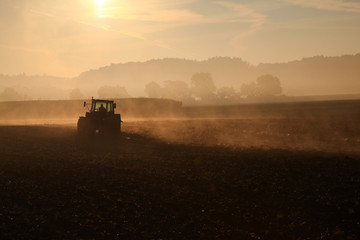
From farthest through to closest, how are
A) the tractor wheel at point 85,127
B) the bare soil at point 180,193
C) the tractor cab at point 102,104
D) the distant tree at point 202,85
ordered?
the distant tree at point 202,85 < the tractor cab at point 102,104 < the tractor wheel at point 85,127 < the bare soil at point 180,193

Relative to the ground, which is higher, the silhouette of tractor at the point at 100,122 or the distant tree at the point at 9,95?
the distant tree at the point at 9,95

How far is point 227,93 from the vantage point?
165m

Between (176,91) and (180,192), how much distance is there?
171069 mm

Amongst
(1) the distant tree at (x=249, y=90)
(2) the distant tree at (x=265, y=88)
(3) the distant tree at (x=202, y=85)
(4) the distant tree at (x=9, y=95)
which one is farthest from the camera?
(3) the distant tree at (x=202, y=85)

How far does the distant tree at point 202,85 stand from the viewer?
560ft

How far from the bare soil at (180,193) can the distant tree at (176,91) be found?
6096 inches

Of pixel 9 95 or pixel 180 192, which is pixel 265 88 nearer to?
pixel 9 95

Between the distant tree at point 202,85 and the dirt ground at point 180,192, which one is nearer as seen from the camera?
the dirt ground at point 180,192

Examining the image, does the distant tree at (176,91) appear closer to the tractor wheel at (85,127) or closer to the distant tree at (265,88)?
the distant tree at (265,88)

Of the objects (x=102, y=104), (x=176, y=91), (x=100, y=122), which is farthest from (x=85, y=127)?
(x=176, y=91)

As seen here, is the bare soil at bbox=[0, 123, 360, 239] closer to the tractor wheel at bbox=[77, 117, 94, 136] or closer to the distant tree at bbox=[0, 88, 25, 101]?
the tractor wheel at bbox=[77, 117, 94, 136]

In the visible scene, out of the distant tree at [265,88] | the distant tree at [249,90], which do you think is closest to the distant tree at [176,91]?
the distant tree at [249,90]

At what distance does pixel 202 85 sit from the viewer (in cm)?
17275

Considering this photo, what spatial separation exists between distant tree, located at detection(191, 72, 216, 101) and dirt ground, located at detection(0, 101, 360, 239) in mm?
150501
